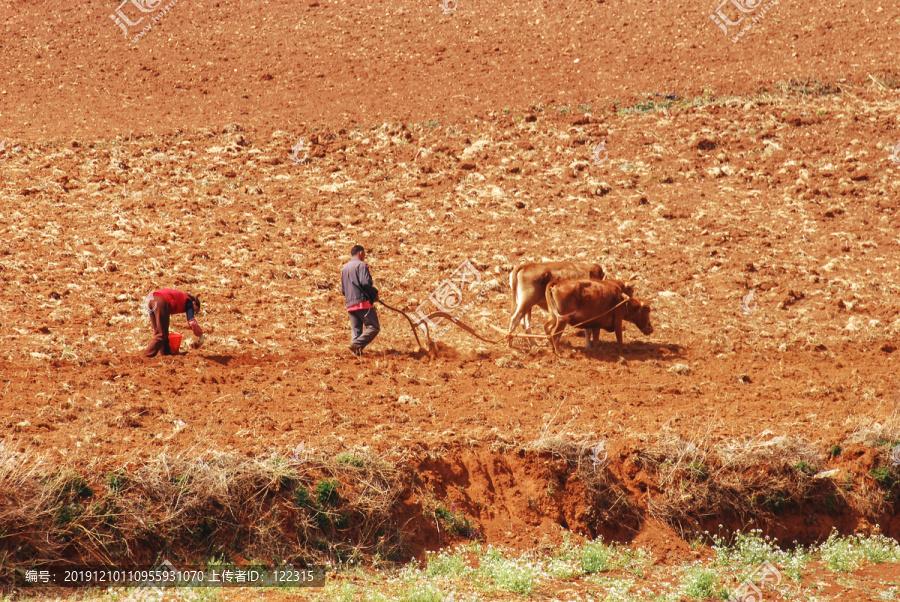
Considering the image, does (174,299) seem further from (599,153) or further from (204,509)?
(599,153)

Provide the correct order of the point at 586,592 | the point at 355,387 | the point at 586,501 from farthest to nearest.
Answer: the point at 355,387, the point at 586,501, the point at 586,592

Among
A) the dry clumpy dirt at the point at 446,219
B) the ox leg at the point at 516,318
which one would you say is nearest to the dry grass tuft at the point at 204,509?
the dry clumpy dirt at the point at 446,219

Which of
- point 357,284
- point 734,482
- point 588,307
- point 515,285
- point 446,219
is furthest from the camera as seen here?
point 446,219

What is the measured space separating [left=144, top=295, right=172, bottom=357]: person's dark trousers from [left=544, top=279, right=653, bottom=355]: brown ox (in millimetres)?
5566

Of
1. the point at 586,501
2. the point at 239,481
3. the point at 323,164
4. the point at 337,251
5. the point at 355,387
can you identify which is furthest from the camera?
the point at 323,164

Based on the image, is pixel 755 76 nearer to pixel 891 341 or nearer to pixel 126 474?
pixel 891 341

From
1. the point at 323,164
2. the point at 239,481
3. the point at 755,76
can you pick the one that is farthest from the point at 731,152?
the point at 239,481

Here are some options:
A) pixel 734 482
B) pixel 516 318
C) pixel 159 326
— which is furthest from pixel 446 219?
pixel 734 482

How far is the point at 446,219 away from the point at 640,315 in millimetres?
6155

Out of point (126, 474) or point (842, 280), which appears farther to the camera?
point (842, 280)

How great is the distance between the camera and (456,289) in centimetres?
1541

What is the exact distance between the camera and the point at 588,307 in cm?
1281

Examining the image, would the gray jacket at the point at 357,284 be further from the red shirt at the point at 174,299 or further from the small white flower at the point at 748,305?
the small white flower at the point at 748,305

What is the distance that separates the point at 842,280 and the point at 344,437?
11.1 meters
